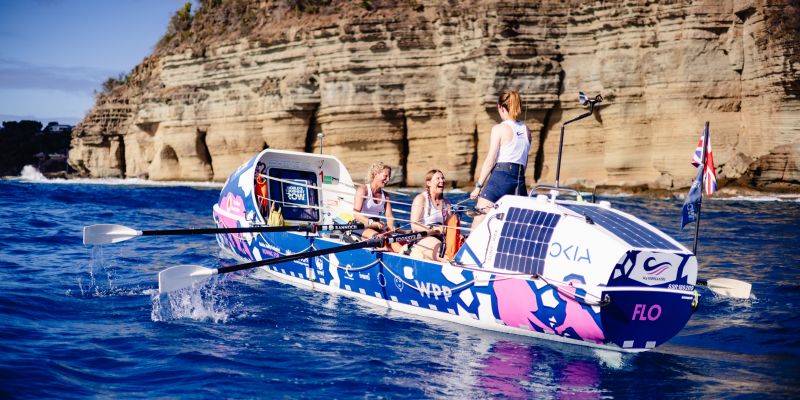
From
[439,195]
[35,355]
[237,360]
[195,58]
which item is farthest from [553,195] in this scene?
[195,58]

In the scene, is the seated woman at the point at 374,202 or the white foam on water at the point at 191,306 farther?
the seated woman at the point at 374,202

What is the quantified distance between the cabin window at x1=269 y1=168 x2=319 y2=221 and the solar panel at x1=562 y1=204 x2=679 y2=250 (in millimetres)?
6528

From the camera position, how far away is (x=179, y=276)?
327 inches

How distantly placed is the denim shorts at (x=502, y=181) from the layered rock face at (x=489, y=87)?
2044 cm

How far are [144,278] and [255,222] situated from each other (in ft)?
6.20

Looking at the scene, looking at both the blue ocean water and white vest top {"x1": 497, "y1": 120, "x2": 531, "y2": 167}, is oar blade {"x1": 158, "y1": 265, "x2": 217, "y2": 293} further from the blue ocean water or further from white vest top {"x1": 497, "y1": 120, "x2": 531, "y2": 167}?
white vest top {"x1": 497, "y1": 120, "x2": 531, "y2": 167}

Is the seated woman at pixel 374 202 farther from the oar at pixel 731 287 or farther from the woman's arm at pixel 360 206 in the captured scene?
the oar at pixel 731 287

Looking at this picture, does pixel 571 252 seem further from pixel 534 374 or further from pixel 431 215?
pixel 431 215

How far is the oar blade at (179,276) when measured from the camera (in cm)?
813

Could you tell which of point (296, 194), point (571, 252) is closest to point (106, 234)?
point (296, 194)

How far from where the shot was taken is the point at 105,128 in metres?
47.6

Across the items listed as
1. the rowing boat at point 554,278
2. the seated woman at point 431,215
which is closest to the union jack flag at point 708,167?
the rowing boat at point 554,278

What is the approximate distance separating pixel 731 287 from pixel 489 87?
2431cm

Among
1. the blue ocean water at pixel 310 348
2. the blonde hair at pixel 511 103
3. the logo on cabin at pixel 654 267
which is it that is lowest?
the blue ocean water at pixel 310 348
